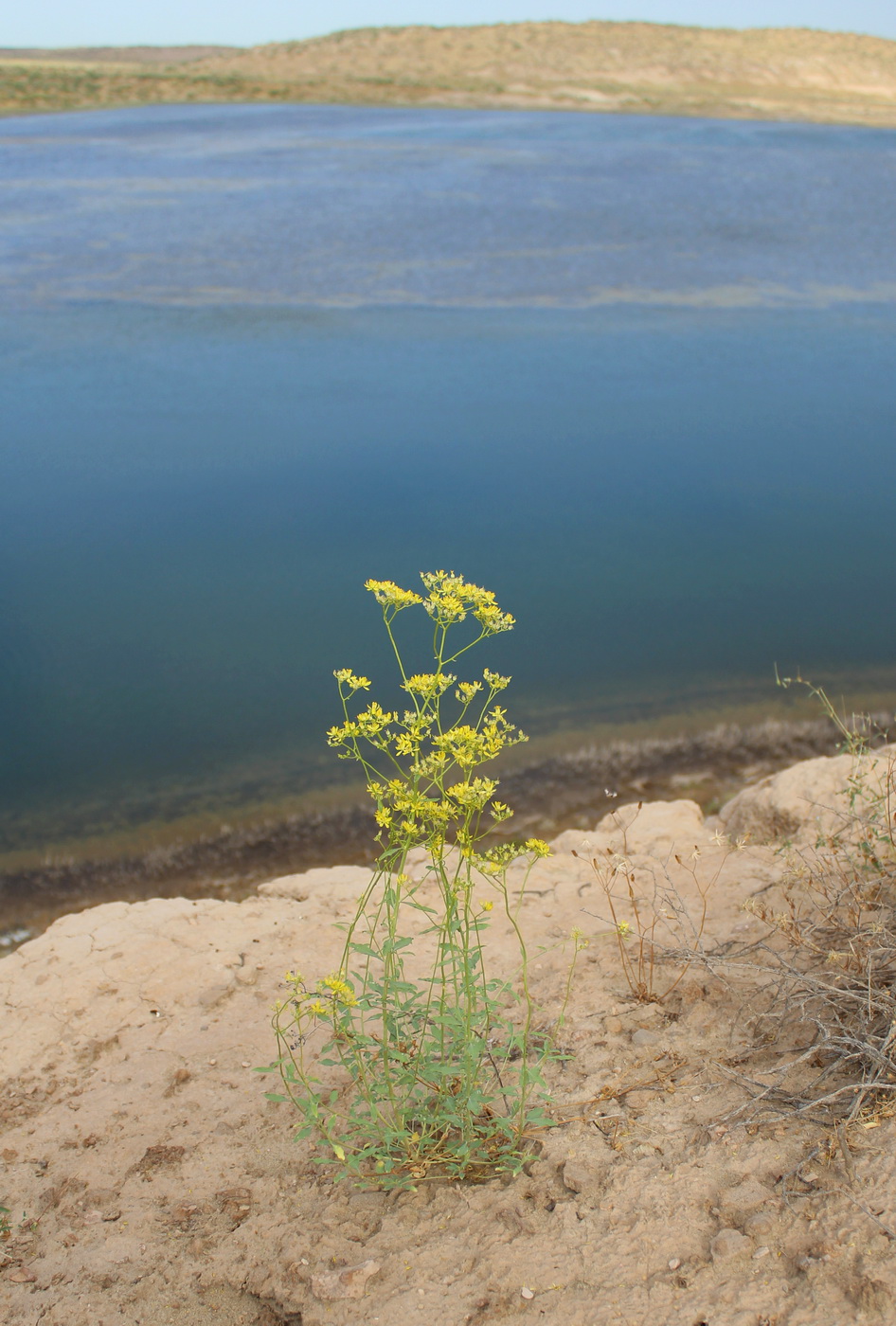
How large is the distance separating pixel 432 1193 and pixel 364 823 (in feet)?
10.5

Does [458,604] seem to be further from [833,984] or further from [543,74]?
[543,74]

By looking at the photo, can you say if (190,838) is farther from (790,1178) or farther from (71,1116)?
(790,1178)

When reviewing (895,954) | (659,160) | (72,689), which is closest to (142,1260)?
(895,954)

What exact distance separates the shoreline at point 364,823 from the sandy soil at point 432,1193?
1.58 meters

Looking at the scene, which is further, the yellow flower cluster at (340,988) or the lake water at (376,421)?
the lake water at (376,421)

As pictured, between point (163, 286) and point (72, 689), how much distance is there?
8.10 m

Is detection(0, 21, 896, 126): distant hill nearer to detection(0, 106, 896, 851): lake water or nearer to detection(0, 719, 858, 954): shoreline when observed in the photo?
detection(0, 106, 896, 851): lake water

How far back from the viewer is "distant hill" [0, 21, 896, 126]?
33.0 meters

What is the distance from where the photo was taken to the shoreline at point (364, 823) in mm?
4824

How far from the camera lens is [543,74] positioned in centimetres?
3841

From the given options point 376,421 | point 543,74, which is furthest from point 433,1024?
point 543,74

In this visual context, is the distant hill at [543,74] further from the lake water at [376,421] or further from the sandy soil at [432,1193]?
the sandy soil at [432,1193]

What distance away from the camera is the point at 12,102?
97.7 ft

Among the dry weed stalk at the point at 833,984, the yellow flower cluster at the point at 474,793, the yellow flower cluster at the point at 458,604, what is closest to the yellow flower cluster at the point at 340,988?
the yellow flower cluster at the point at 474,793
